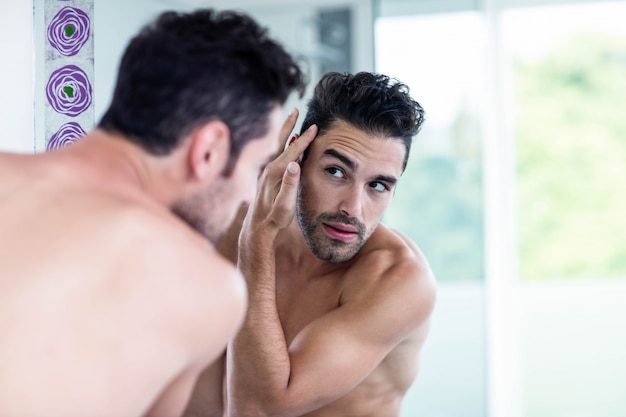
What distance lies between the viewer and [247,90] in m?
1.00

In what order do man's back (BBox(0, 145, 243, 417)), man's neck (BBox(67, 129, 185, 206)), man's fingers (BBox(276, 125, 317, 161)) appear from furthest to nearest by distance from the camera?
man's fingers (BBox(276, 125, 317, 161)) → man's neck (BBox(67, 129, 185, 206)) → man's back (BBox(0, 145, 243, 417))

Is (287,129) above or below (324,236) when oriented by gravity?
above

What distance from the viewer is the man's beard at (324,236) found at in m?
1.54

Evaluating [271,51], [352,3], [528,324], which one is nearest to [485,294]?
[528,324]

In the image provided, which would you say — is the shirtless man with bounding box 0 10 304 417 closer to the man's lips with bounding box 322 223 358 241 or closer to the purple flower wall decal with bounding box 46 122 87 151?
the man's lips with bounding box 322 223 358 241

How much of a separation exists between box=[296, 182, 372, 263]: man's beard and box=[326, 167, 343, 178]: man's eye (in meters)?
0.07

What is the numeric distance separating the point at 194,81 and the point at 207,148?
0.08m

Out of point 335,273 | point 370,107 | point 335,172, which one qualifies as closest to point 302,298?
point 335,273

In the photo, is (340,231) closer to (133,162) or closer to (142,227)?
(133,162)

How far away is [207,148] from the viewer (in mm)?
979

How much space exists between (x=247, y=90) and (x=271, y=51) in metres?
0.06

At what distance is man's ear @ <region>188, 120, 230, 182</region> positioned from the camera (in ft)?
3.19

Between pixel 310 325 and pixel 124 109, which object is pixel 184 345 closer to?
pixel 124 109

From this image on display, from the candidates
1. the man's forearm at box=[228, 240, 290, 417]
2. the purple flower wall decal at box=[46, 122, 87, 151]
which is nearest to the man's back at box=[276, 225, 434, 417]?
the man's forearm at box=[228, 240, 290, 417]
